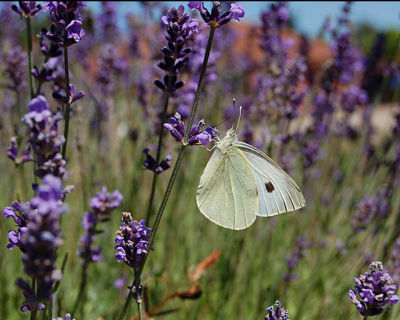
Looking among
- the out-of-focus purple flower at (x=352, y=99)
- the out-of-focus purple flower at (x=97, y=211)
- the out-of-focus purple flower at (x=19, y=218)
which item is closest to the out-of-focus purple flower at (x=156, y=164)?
the out-of-focus purple flower at (x=97, y=211)

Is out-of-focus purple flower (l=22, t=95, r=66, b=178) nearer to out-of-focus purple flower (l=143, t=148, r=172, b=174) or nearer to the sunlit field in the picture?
the sunlit field

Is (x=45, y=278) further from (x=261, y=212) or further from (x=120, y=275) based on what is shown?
(x=120, y=275)

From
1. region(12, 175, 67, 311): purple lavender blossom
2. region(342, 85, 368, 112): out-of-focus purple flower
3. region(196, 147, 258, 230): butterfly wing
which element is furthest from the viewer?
region(342, 85, 368, 112): out-of-focus purple flower

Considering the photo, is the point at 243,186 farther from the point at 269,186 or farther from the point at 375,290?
the point at 375,290

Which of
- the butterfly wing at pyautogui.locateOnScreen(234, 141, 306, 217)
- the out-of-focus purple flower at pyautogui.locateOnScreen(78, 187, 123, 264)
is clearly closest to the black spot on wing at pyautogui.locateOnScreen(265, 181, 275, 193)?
the butterfly wing at pyautogui.locateOnScreen(234, 141, 306, 217)

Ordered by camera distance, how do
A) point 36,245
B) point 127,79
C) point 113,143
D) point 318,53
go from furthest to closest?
point 318,53
point 127,79
point 113,143
point 36,245

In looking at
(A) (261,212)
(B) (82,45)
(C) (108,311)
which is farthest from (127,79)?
(A) (261,212)

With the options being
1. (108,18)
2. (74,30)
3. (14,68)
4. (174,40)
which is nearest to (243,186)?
(174,40)

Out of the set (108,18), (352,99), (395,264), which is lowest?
(395,264)
